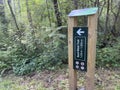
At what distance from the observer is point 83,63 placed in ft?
11.0

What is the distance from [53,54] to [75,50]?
85.9 inches

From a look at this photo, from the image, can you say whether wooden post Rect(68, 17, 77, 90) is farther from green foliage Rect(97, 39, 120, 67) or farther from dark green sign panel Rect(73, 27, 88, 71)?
green foliage Rect(97, 39, 120, 67)

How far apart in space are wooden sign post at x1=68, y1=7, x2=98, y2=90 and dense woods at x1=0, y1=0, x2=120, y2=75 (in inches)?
68.8

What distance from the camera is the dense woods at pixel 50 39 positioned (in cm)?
552

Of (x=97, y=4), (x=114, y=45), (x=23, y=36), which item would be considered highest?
(x=97, y=4)

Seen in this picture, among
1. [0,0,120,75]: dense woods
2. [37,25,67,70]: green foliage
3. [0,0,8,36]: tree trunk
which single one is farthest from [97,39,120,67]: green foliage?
[0,0,8,36]: tree trunk

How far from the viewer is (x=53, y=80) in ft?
15.6

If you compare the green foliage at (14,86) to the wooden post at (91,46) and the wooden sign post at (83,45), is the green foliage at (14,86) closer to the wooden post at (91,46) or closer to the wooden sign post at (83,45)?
the wooden sign post at (83,45)

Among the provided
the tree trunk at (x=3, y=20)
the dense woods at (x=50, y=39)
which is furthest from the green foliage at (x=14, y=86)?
the tree trunk at (x=3, y=20)

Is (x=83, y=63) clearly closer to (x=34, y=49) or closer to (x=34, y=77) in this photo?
(x=34, y=77)

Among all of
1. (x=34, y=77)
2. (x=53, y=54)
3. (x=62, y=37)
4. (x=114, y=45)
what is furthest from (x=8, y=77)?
(x=114, y=45)

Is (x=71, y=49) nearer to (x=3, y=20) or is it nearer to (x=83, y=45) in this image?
(x=83, y=45)

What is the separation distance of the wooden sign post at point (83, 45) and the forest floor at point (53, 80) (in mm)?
1025

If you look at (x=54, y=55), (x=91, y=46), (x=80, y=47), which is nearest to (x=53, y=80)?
(x=54, y=55)
